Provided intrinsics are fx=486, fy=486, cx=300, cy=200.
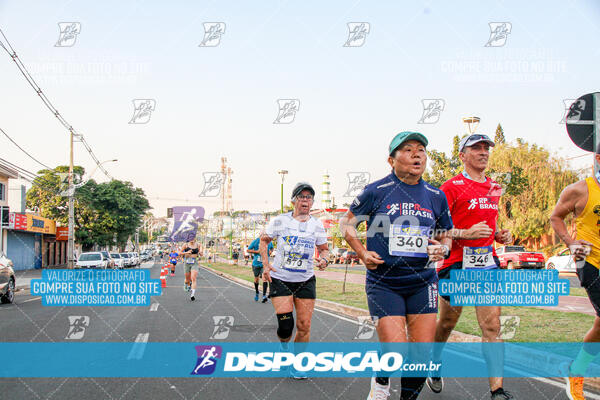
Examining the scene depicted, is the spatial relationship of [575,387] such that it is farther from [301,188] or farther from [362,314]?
[362,314]

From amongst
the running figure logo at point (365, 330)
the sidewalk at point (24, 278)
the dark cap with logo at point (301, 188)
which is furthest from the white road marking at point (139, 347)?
the sidewalk at point (24, 278)

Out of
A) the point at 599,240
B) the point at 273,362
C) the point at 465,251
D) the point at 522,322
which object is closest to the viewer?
the point at 599,240

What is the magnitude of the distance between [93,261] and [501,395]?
94.3 feet

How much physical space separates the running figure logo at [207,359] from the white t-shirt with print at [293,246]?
1410 mm

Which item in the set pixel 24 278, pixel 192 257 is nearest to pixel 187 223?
pixel 24 278

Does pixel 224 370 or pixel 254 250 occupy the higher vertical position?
pixel 254 250

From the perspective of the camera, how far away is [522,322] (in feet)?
27.8

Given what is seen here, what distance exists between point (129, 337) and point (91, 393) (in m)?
3.12

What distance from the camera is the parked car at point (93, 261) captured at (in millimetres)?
28878

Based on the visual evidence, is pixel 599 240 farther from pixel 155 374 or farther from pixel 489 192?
pixel 155 374

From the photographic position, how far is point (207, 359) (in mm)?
6180

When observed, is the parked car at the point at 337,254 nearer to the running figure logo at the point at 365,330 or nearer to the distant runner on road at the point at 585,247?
the running figure logo at the point at 365,330

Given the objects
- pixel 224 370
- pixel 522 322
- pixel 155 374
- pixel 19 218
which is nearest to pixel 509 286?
pixel 522 322

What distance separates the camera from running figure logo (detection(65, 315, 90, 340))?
7973 mm
